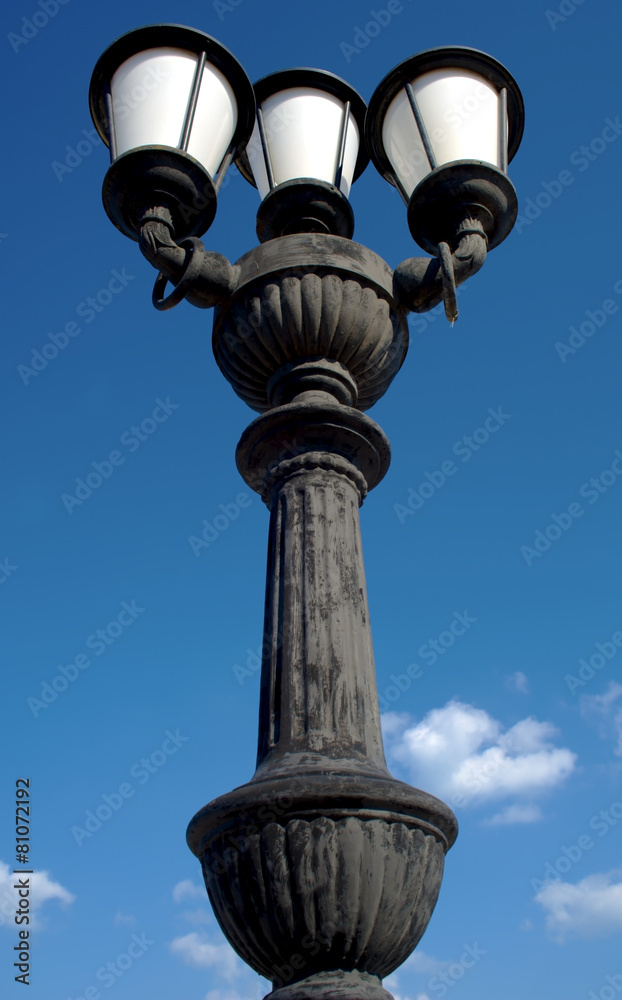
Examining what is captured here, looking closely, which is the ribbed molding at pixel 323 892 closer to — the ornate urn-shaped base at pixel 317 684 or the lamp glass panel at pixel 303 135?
the ornate urn-shaped base at pixel 317 684

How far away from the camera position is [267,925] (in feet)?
7.39

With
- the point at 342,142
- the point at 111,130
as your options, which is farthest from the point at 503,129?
the point at 111,130

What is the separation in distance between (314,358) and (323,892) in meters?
2.00

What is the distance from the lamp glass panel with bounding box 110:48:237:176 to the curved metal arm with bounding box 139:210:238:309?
38 cm

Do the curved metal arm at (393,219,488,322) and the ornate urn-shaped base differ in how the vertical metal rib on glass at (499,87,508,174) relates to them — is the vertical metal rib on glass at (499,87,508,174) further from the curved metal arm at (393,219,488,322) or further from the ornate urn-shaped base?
the ornate urn-shaped base

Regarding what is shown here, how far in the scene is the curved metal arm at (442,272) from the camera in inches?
129

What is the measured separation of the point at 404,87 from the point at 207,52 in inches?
35.9

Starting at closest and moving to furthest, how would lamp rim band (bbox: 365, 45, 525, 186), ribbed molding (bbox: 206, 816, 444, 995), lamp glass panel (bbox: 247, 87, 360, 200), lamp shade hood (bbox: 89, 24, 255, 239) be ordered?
ribbed molding (bbox: 206, 816, 444, 995)
lamp shade hood (bbox: 89, 24, 255, 239)
lamp rim band (bbox: 365, 45, 525, 186)
lamp glass panel (bbox: 247, 87, 360, 200)

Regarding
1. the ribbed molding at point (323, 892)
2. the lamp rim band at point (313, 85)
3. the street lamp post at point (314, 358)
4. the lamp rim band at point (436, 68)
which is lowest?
the ribbed molding at point (323, 892)

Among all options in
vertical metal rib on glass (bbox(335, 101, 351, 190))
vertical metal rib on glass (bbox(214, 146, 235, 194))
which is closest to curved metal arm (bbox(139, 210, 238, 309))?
vertical metal rib on glass (bbox(214, 146, 235, 194))

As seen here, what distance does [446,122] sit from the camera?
11.9 feet

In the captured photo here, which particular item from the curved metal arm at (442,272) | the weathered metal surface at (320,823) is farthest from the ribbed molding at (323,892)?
the curved metal arm at (442,272)

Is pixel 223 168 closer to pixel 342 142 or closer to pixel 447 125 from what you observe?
pixel 342 142

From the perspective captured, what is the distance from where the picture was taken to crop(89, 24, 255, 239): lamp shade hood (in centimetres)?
338
